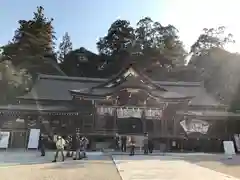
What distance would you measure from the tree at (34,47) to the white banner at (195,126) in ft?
92.2

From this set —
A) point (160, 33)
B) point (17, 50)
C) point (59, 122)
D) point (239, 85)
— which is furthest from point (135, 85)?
point (160, 33)

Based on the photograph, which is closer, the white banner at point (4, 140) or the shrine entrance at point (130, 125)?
the white banner at point (4, 140)

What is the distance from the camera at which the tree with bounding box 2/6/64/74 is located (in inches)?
1922

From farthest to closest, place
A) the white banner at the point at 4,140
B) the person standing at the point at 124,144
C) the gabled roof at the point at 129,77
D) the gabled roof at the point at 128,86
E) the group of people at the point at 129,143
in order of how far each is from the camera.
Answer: the gabled roof at the point at 129,77 < the gabled roof at the point at 128,86 < the person standing at the point at 124,144 < the white banner at the point at 4,140 < the group of people at the point at 129,143

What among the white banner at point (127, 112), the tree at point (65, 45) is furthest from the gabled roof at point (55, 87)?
the tree at point (65, 45)

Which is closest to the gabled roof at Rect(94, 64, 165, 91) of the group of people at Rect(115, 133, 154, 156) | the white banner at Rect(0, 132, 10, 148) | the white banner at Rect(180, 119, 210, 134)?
the white banner at Rect(180, 119, 210, 134)

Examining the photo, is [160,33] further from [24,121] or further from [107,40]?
[24,121]

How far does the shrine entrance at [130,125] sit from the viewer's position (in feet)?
88.2

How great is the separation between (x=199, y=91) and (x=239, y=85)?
4.15 metres

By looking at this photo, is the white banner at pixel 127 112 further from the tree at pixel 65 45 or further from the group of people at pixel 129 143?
the tree at pixel 65 45

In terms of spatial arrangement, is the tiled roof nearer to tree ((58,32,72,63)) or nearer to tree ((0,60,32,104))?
tree ((0,60,32,104))

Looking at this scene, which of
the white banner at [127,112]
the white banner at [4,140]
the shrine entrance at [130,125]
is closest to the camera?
the white banner at [4,140]

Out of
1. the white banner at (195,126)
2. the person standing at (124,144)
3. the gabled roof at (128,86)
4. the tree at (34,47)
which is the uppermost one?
the tree at (34,47)

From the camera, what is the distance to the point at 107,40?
6444cm
